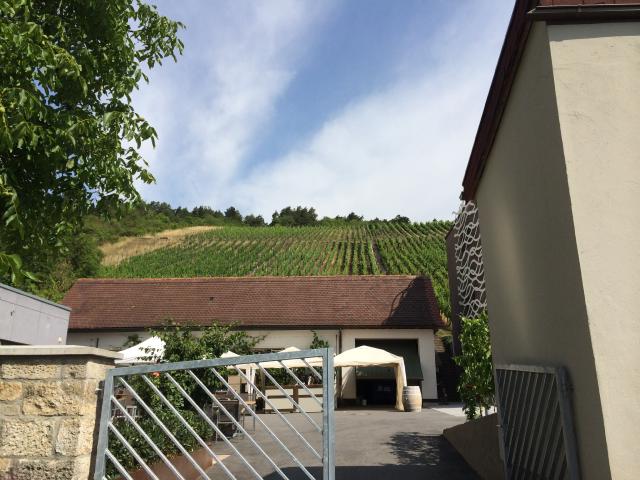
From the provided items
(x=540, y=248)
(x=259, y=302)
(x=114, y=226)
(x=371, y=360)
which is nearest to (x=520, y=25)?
(x=540, y=248)

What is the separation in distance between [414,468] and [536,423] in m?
3.69

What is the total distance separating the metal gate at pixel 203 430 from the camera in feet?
9.82

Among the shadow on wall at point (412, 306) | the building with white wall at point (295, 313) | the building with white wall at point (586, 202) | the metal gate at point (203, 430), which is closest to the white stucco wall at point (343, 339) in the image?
the building with white wall at point (295, 313)

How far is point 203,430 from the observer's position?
870cm

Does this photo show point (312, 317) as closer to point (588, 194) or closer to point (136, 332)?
point (136, 332)

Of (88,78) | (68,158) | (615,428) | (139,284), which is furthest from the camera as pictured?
(139,284)

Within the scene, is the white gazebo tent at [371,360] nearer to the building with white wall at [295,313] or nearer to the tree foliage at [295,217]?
the building with white wall at [295,313]

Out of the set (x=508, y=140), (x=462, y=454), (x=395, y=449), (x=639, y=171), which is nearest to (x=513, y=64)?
(x=508, y=140)

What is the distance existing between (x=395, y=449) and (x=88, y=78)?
26.3 feet

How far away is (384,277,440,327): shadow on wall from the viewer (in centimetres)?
2084

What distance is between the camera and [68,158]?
5770mm

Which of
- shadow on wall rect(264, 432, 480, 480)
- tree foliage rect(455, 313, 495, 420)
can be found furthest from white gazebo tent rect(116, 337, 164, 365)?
Result: tree foliage rect(455, 313, 495, 420)

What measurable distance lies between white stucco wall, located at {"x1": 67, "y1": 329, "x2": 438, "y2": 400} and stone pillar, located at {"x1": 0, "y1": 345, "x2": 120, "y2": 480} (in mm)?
17199

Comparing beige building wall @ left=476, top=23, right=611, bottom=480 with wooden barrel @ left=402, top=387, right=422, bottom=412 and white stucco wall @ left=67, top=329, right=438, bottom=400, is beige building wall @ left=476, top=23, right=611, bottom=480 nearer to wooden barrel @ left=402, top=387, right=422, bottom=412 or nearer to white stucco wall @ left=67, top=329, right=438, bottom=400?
wooden barrel @ left=402, top=387, right=422, bottom=412
